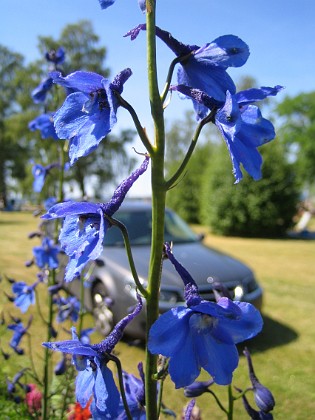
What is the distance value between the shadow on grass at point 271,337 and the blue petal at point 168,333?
15.7 feet

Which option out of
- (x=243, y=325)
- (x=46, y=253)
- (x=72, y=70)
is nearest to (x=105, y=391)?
(x=243, y=325)

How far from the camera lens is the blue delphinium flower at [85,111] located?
117cm

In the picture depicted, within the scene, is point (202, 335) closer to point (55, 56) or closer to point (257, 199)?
point (55, 56)

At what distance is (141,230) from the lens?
666cm

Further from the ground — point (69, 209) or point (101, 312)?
point (69, 209)

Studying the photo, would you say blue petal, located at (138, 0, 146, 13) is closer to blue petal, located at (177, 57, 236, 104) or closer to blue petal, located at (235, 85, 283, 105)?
blue petal, located at (177, 57, 236, 104)

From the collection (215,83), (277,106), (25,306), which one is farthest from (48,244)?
(277,106)

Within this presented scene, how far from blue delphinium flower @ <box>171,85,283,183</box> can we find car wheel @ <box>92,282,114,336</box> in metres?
4.42

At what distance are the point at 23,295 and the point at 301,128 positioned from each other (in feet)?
136

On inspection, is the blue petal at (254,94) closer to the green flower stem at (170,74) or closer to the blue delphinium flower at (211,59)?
the blue delphinium flower at (211,59)

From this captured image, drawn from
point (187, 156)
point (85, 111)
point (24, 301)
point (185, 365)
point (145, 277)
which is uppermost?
point (85, 111)

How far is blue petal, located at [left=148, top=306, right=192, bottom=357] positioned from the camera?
1.09 meters

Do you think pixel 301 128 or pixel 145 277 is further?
pixel 301 128

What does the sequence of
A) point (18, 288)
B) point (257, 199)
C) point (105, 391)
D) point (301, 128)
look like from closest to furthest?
point (105, 391), point (18, 288), point (257, 199), point (301, 128)
